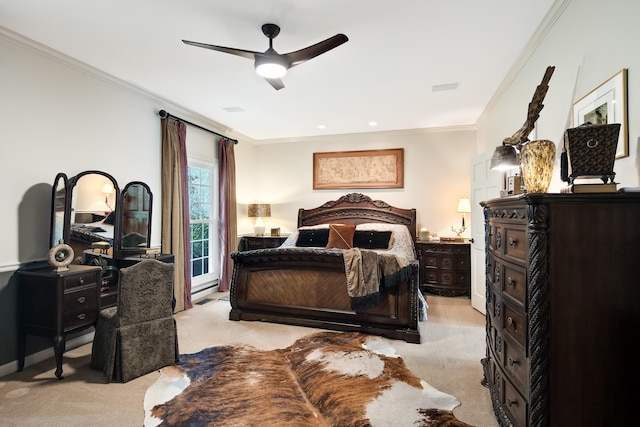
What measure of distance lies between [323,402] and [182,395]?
1.02 metres

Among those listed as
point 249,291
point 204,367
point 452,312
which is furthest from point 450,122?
point 204,367

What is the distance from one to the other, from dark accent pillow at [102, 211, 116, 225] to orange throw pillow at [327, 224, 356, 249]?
9.61ft

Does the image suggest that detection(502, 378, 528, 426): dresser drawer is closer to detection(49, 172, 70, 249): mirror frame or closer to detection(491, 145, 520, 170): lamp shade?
detection(491, 145, 520, 170): lamp shade

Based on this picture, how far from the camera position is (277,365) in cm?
276

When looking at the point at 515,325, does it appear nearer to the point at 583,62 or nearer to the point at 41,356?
the point at 583,62

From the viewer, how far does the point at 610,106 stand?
1754 millimetres

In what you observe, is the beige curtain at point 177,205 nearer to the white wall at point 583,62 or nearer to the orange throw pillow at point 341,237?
the orange throw pillow at point 341,237

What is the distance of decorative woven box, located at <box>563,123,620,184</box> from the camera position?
4.64 feet

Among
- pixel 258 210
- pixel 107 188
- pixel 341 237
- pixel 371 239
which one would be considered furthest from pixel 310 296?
pixel 258 210

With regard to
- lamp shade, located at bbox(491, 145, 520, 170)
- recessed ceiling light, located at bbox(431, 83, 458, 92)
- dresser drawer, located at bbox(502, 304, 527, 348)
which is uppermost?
recessed ceiling light, located at bbox(431, 83, 458, 92)

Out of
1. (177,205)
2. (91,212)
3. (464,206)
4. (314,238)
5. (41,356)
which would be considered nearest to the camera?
(41,356)

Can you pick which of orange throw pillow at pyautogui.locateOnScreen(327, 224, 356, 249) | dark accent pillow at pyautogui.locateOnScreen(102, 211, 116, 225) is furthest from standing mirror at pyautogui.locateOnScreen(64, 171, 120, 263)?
orange throw pillow at pyautogui.locateOnScreen(327, 224, 356, 249)

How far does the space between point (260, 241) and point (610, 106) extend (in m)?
5.13

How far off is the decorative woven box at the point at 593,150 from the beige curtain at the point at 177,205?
4.19 m
